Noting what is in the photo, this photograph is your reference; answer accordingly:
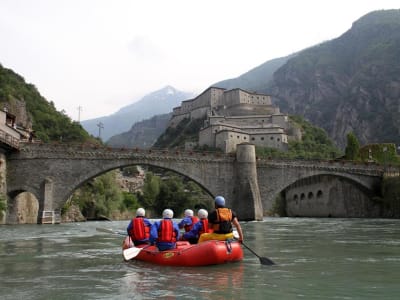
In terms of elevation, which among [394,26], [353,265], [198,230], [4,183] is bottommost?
[353,265]

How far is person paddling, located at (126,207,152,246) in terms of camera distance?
13766 mm

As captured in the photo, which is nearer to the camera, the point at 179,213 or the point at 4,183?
the point at 4,183

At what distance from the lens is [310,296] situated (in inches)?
323

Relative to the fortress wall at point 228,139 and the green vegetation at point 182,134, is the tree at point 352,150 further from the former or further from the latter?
the green vegetation at point 182,134

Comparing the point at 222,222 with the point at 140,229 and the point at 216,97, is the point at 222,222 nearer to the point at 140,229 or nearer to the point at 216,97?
the point at 140,229

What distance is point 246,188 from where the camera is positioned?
4116cm

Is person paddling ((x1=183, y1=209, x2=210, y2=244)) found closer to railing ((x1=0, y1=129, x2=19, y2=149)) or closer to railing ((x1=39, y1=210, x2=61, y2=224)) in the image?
railing ((x1=0, y1=129, x2=19, y2=149))

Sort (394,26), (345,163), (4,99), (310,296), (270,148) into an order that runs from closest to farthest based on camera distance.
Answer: (310,296)
(345,163)
(4,99)
(270,148)
(394,26)

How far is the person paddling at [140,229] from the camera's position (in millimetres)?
13766

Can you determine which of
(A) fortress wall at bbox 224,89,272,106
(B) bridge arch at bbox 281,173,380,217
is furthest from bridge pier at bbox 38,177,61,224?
(A) fortress wall at bbox 224,89,272,106

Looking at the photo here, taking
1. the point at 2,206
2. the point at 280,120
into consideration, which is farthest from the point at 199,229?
the point at 280,120

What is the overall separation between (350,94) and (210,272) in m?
160

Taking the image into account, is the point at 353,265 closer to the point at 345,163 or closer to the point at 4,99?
the point at 345,163

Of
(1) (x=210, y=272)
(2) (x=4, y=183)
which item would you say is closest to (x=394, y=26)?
(2) (x=4, y=183)
